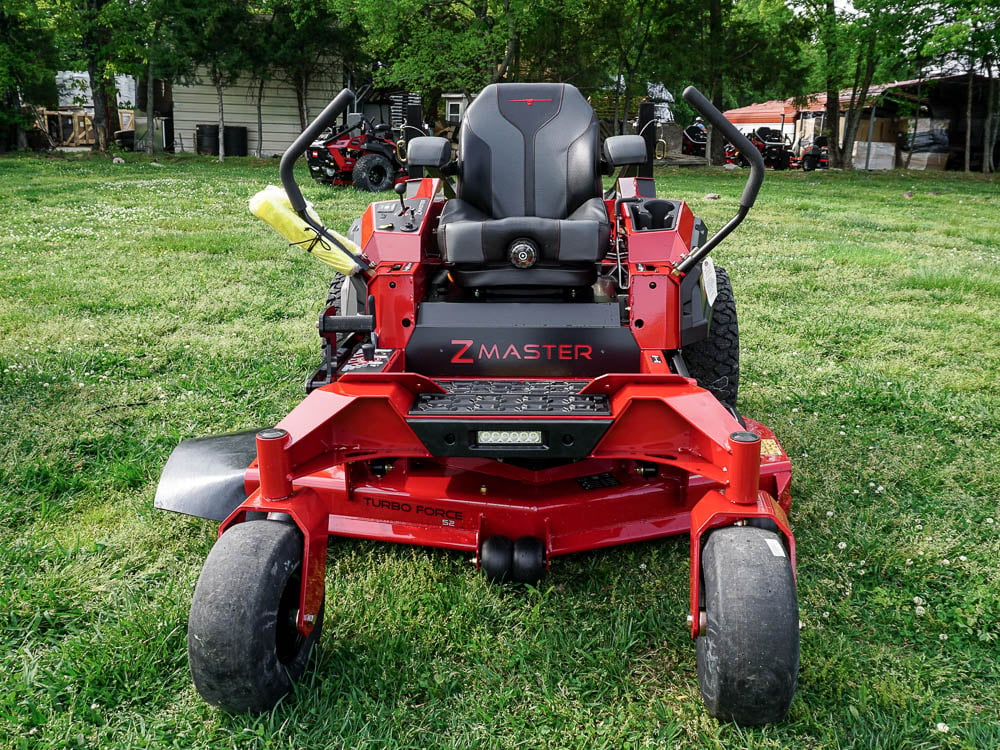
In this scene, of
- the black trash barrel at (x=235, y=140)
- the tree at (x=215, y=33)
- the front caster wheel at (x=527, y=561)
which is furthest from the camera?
the black trash barrel at (x=235, y=140)

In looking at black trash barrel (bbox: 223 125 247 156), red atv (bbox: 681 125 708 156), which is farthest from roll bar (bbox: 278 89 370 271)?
red atv (bbox: 681 125 708 156)

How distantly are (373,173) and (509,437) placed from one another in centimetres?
1174

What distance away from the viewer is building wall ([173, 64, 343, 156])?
24.4 metres

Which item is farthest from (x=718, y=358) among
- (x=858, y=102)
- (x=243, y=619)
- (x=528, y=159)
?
(x=858, y=102)

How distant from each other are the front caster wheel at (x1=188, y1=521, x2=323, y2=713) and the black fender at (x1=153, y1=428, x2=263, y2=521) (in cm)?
81

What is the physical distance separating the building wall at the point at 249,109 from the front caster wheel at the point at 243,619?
2381cm

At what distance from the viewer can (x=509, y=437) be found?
8.03 feet

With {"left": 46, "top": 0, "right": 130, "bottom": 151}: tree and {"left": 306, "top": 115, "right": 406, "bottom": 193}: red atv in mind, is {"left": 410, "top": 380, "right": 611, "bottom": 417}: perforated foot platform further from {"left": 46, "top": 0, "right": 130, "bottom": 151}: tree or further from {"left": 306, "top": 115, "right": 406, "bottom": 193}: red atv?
{"left": 46, "top": 0, "right": 130, "bottom": 151}: tree

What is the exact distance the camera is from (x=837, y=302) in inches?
265

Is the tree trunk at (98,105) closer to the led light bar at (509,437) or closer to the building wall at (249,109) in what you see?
the building wall at (249,109)

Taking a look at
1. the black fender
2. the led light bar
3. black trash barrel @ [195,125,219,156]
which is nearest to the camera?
the led light bar

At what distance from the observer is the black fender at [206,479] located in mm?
3007

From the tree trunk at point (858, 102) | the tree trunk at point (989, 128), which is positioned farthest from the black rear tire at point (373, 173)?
the tree trunk at point (989, 128)

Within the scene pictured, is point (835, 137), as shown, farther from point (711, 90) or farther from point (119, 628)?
point (119, 628)
